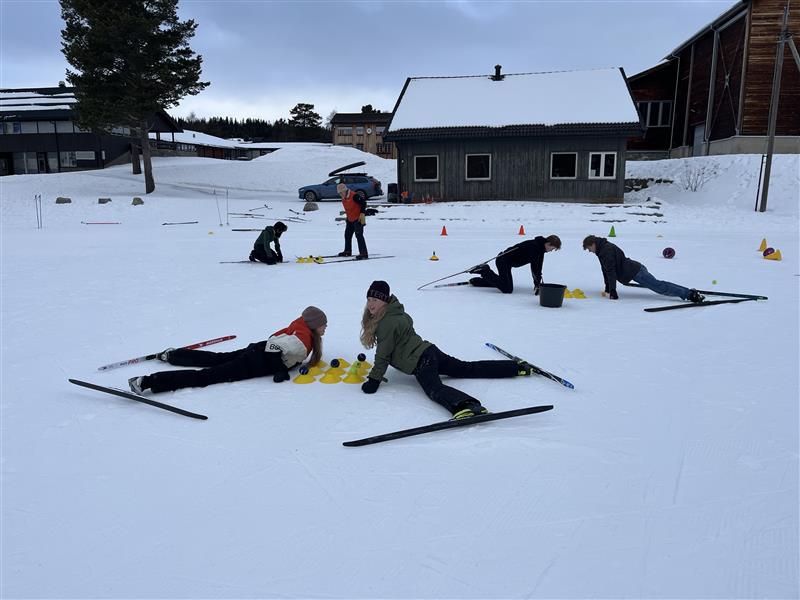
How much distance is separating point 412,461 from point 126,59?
27.8 meters

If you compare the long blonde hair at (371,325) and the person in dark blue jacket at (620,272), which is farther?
the person in dark blue jacket at (620,272)

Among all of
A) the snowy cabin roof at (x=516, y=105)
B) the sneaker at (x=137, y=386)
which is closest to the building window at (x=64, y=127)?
the snowy cabin roof at (x=516, y=105)

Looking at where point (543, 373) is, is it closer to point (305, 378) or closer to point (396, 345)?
point (396, 345)

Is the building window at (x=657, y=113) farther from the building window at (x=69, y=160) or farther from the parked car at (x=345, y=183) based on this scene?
the building window at (x=69, y=160)

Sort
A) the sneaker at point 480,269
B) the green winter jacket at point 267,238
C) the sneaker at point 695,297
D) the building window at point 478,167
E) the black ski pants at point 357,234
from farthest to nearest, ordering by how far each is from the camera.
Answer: the building window at point 478,167 → the black ski pants at point 357,234 → the green winter jacket at point 267,238 → the sneaker at point 480,269 → the sneaker at point 695,297

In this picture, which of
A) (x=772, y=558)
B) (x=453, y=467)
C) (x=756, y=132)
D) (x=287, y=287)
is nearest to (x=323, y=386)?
(x=453, y=467)

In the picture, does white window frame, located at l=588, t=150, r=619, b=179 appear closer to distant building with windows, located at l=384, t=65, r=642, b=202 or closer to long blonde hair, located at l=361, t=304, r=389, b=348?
distant building with windows, located at l=384, t=65, r=642, b=202

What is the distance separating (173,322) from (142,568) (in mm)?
4598

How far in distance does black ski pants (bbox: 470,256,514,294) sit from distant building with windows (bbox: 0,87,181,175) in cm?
3765

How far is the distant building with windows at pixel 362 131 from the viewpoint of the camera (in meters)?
61.8

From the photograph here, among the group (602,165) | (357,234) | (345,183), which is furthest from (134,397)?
(345,183)

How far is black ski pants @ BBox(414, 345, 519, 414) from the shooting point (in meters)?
4.16

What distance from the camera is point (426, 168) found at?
81.0ft

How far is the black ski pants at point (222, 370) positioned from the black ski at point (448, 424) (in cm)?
150
